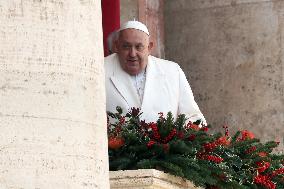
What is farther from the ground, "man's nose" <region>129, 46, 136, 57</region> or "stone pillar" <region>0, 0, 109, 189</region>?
"man's nose" <region>129, 46, 136, 57</region>

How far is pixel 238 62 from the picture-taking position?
13.1 metres

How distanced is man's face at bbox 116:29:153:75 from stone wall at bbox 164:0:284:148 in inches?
114

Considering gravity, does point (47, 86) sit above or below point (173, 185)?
above

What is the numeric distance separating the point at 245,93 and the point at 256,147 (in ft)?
12.6

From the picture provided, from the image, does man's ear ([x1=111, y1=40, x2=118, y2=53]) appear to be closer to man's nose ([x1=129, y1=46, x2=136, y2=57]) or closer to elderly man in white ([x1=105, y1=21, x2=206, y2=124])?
elderly man in white ([x1=105, y1=21, x2=206, y2=124])

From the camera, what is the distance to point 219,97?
1309 cm

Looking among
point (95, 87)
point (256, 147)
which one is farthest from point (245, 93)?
point (95, 87)

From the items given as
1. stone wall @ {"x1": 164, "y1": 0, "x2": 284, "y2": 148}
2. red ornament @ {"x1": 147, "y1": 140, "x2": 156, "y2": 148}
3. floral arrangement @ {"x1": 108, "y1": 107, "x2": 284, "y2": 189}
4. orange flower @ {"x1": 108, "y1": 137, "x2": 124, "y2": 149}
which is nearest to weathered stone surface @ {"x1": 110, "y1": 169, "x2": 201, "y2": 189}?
floral arrangement @ {"x1": 108, "y1": 107, "x2": 284, "y2": 189}

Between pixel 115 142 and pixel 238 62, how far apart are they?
481 centimetres

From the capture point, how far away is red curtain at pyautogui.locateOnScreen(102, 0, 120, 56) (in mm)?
12555

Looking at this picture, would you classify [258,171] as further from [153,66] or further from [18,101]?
[18,101]

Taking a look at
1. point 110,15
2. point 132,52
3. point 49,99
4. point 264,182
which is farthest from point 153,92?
point 49,99

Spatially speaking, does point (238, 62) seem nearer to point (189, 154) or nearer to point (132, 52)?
point (132, 52)

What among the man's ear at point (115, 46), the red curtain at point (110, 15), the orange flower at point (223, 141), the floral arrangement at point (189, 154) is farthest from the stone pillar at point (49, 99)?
the red curtain at point (110, 15)
